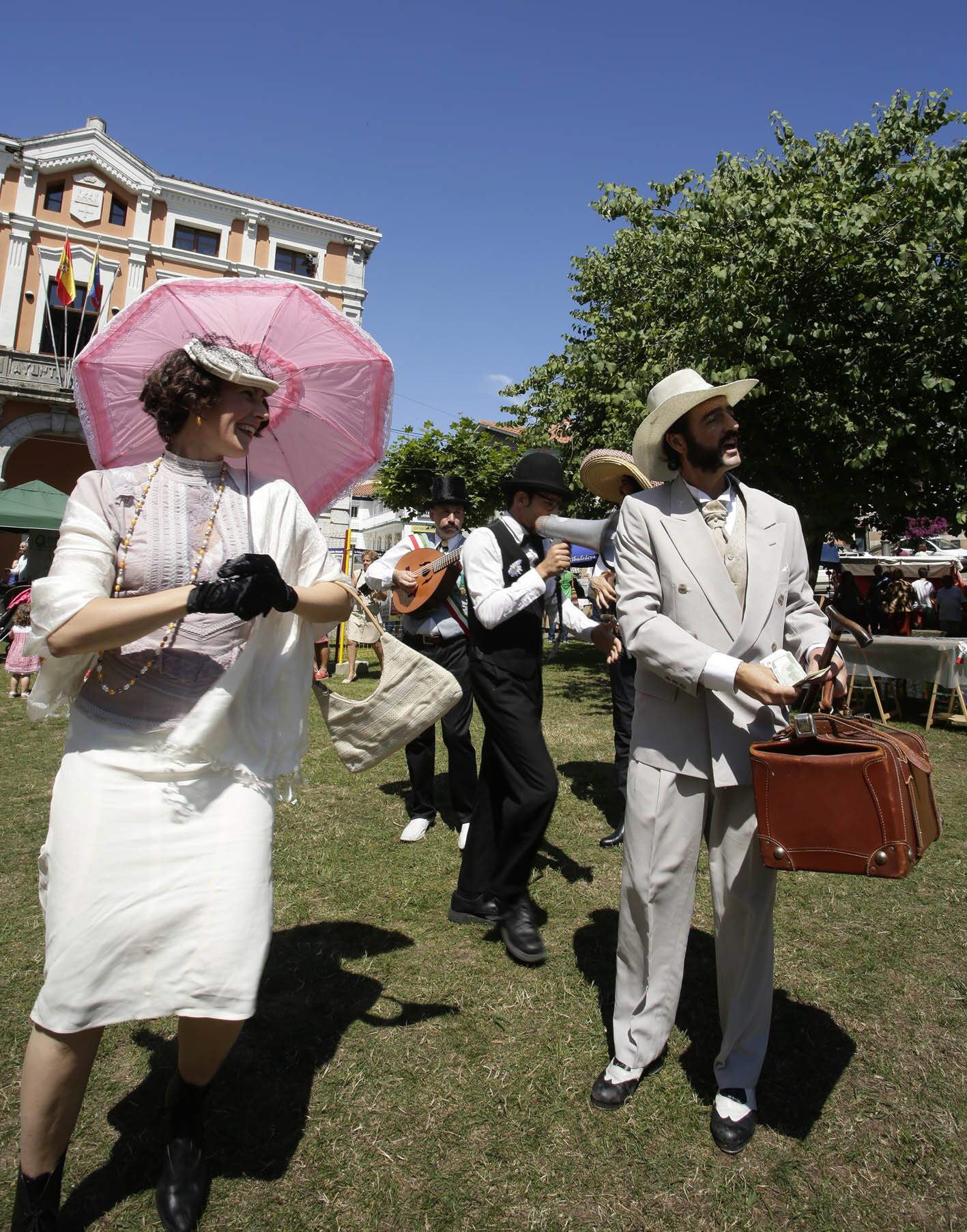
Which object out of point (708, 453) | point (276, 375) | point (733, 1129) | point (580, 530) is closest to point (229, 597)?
point (276, 375)

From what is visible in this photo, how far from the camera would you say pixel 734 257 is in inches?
368

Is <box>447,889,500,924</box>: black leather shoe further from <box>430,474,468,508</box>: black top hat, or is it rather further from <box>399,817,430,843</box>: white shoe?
<box>430,474,468,508</box>: black top hat

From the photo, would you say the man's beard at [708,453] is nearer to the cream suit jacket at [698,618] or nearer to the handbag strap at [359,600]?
the cream suit jacket at [698,618]

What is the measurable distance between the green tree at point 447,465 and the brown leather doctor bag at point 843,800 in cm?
2197

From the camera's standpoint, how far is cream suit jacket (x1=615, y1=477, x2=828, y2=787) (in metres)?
2.40

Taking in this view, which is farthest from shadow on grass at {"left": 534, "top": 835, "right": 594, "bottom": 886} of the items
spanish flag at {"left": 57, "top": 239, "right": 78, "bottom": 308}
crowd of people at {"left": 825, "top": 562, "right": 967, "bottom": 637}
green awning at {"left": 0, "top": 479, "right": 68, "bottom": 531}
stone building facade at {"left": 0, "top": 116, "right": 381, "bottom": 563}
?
stone building facade at {"left": 0, "top": 116, "right": 381, "bottom": 563}

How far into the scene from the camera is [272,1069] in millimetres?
2617

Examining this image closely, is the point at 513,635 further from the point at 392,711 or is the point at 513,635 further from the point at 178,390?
the point at 178,390

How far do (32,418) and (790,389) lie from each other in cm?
2329

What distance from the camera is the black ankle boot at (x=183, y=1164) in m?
1.94

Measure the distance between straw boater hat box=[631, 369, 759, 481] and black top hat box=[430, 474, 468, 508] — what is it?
A: 119 inches

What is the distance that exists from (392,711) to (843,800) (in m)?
1.30

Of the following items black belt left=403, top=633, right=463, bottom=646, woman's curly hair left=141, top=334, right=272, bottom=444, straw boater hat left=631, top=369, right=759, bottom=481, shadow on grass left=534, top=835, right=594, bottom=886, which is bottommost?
shadow on grass left=534, top=835, right=594, bottom=886

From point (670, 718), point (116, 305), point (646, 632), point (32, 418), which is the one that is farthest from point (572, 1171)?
point (116, 305)
